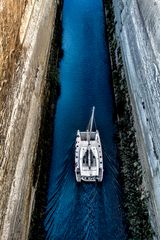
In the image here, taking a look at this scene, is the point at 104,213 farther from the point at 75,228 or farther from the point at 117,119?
the point at 117,119

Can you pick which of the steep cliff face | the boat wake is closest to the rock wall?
the boat wake

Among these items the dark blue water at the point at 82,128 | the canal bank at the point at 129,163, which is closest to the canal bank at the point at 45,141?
the dark blue water at the point at 82,128

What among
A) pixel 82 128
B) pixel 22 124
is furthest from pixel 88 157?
pixel 22 124

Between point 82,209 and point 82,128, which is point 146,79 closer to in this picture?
point 82,128

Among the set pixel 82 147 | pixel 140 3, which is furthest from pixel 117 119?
pixel 140 3

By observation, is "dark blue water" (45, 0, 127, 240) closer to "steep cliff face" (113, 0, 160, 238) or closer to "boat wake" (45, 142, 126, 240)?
"boat wake" (45, 142, 126, 240)

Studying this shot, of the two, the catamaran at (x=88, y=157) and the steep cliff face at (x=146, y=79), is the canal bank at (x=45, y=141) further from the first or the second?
the steep cliff face at (x=146, y=79)
